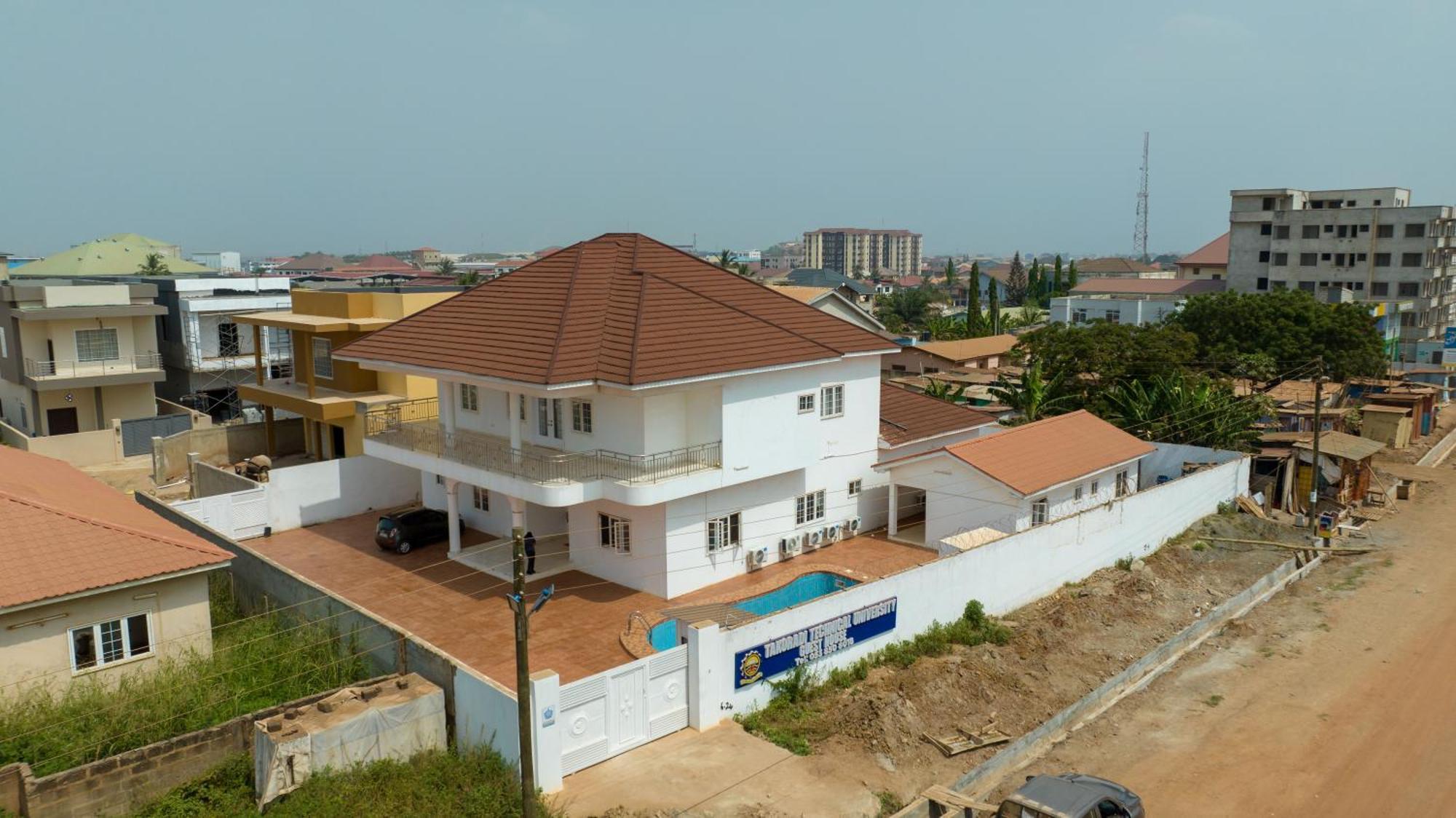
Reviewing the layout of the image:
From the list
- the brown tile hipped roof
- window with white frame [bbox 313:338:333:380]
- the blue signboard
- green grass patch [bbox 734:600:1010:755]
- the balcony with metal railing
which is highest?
the brown tile hipped roof

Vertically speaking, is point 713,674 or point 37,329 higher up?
point 37,329

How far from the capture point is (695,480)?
79.1ft

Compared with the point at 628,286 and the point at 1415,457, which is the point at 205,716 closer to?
the point at 628,286

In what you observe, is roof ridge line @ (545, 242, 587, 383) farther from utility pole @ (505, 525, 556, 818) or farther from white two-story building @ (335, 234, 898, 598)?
utility pole @ (505, 525, 556, 818)

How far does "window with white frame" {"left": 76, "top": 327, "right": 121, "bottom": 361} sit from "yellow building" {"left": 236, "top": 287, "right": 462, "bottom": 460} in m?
9.21

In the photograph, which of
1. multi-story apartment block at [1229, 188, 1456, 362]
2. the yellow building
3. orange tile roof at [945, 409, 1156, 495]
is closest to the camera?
orange tile roof at [945, 409, 1156, 495]

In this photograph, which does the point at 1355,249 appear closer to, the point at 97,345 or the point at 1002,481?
the point at 1002,481

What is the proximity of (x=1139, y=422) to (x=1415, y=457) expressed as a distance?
16.5 meters

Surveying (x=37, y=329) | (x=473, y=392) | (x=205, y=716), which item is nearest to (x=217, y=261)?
(x=37, y=329)

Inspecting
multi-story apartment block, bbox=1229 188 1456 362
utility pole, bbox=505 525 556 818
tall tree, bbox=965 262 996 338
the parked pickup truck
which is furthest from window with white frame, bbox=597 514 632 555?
multi-story apartment block, bbox=1229 188 1456 362

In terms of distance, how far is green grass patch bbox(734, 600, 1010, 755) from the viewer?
18500 millimetres

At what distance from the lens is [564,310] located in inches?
1022

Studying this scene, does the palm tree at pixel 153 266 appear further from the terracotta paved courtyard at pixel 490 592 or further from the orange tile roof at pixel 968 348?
the orange tile roof at pixel 968 348

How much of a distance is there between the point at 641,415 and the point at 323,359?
16.5 meters
